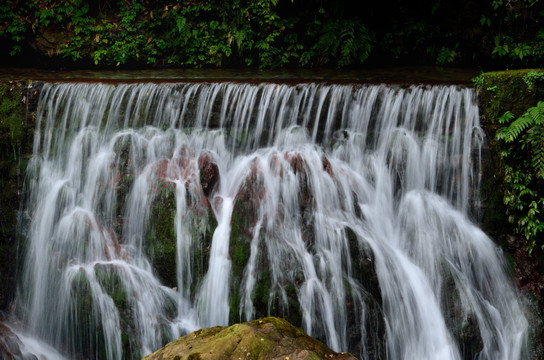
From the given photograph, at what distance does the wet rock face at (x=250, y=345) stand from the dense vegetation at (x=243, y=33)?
770 cm

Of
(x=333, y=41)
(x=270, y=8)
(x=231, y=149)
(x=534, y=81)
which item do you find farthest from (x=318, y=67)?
(x=534, y=81)

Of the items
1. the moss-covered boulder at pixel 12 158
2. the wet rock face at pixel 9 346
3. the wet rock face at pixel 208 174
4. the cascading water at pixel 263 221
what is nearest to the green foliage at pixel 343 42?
the cascading water at pixel 263 221

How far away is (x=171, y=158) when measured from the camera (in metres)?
6.93

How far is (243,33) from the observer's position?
1062 centimetres

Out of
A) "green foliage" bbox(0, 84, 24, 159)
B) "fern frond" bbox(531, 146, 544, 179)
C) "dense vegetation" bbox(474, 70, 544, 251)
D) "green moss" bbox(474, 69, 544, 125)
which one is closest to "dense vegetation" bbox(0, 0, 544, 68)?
"green foliage" bbox(0, 84, 24, 159)

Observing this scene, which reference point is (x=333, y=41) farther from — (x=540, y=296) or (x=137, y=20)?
(x=540, y=296)

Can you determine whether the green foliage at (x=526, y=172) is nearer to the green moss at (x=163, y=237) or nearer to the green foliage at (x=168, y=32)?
the green moss at (x=163, y=237)

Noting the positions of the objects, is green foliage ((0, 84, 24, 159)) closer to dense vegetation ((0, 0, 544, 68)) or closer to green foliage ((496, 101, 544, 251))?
dense vegetation ((0, 0, 544, 68))

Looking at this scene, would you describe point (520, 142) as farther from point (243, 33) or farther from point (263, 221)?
point (243, 33)

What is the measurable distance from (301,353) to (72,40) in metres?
10.5

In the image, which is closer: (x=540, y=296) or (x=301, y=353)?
(x=301, y=353)

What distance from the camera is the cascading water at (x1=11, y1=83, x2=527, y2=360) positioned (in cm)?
544

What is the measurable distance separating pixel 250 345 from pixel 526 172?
456cm

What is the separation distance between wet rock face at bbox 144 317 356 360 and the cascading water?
1.83m
